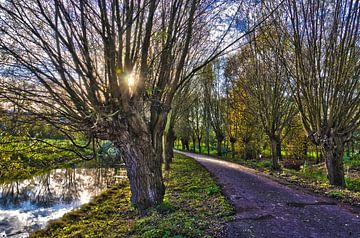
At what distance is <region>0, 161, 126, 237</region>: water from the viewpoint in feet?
29.6

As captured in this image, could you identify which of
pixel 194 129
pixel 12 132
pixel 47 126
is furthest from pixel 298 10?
pixel 194 129

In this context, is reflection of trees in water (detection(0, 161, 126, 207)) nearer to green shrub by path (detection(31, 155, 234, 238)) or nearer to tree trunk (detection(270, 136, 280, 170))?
green shrub by path (detection(31, 155, 234, 238))

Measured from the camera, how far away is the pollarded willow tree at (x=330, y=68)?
9.01 metres

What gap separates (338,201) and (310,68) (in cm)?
514

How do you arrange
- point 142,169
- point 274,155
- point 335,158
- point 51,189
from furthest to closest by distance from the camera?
point 274,155
point 51,189
point 335,158
point 142,169

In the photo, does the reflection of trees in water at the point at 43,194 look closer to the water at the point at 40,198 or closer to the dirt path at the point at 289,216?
the water at the point at 40,198

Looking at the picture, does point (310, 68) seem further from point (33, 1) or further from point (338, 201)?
point (33, 1)

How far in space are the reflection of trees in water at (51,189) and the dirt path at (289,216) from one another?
8.33 meters

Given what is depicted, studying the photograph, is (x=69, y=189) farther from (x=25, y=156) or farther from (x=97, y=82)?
(x=97, y=82)

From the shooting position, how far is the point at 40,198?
1242 cm

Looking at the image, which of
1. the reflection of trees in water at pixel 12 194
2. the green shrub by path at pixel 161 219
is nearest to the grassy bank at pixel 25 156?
the green shrub by path at pixel 161 219

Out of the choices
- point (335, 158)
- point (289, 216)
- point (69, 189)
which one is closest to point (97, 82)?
point (289, 216)

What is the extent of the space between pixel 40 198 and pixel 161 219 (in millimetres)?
9345

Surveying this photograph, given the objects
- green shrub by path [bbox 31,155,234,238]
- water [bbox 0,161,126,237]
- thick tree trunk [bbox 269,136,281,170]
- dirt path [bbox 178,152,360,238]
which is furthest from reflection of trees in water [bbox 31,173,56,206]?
thick tree trunk [bbox 269,136,281,170]
